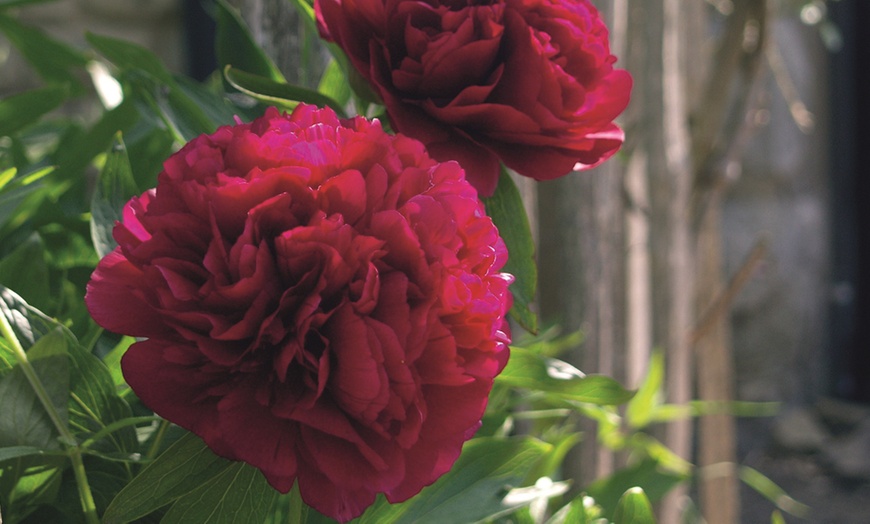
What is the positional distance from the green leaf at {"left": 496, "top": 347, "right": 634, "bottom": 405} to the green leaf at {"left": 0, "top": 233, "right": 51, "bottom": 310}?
0.24m

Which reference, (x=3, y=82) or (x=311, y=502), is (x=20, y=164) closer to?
(x=311, y=502)

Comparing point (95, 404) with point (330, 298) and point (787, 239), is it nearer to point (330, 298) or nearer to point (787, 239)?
point (330, 298)

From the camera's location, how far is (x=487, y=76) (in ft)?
1.45

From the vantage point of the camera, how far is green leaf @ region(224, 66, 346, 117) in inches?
18.5

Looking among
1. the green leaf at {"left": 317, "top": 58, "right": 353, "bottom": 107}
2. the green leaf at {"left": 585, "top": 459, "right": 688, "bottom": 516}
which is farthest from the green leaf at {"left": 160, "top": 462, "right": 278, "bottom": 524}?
the green leaf at {"left": 585, "top": 459, "right": 688, "bottom": 516}

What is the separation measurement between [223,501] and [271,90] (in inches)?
8.2

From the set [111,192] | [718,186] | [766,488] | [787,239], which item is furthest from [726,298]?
[787,239]

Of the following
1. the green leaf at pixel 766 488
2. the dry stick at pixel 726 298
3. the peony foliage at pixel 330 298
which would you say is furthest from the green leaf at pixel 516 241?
the dry stick at pixel 726 298

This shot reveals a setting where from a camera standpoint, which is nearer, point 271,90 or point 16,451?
point 16,451

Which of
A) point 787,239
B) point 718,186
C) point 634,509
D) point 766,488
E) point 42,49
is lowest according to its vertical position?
point 787,239

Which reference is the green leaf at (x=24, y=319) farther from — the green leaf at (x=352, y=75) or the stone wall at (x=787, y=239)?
the stone wall at (x=787, y=239)

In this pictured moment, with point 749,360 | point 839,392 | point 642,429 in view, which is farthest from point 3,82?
point 839,392

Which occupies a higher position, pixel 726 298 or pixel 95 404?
pixel 95 404

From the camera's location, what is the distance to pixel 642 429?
1435 millimetres
